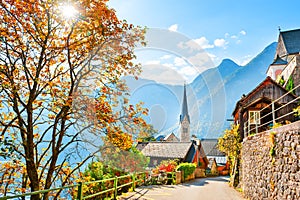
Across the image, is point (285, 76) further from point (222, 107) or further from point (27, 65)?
point (27, 65)

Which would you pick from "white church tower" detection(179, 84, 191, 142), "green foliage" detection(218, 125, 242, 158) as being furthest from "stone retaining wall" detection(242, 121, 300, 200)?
"white church tower" detection(179, 84, 191, 142)

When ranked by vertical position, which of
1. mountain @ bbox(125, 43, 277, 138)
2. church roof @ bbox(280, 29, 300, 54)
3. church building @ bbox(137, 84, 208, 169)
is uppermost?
church roof @ bbox(280, 29, 300, 54)

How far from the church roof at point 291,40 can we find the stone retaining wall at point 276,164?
2467 cm

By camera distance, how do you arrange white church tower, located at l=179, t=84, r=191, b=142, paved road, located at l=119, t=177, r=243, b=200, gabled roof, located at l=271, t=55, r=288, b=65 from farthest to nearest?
white church tower, located at l=179, t=84, r=191, b=142, gabled roof, located at l=271, t=55, r=288, b=65, paved road, located at l=119, t=177, r=243, b=200

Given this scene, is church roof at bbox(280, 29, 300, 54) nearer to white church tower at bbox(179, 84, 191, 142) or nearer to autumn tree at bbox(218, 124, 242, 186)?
autumn tree at bbox(218, 124, 242, 186)

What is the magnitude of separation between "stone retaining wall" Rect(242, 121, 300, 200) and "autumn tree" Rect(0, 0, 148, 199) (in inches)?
122

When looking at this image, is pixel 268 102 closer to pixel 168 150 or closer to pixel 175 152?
pixel 175 152

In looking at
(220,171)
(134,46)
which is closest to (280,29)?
(220,171)

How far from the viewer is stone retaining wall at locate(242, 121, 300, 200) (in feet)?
16.5

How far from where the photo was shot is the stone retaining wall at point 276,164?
16.5 feet

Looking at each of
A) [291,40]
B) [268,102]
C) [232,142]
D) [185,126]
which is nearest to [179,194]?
[232,142]

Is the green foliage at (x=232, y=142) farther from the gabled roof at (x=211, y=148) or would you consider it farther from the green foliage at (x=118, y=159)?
the gabled roof at (x=211, y=148)

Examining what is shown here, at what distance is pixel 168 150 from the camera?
2894cm

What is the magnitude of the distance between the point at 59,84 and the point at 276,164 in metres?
5.48
